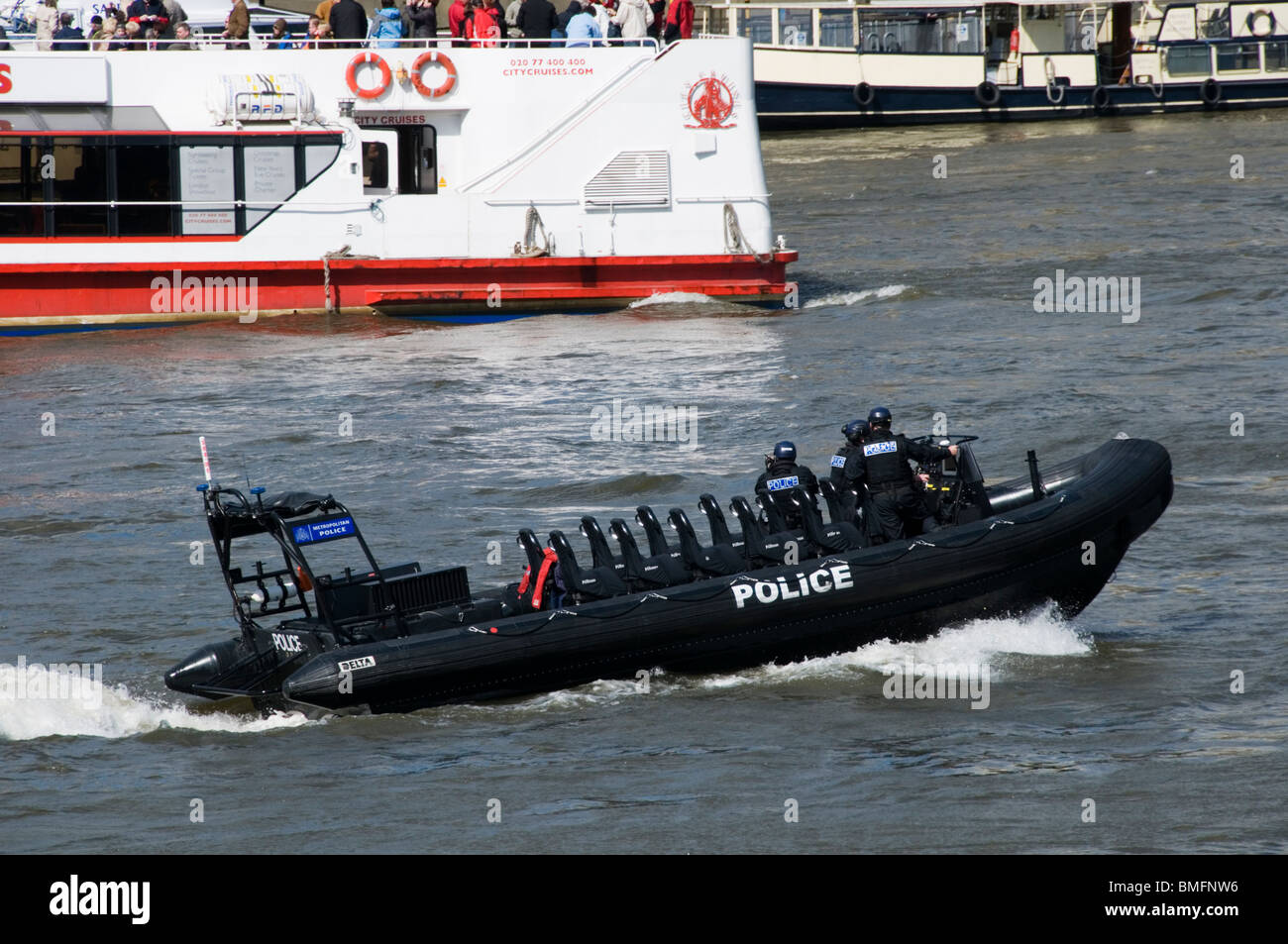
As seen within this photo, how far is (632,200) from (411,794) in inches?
599

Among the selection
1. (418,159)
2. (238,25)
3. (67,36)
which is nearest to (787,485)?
(418,159)

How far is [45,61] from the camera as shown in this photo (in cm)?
2323

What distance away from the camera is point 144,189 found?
76.9 ft

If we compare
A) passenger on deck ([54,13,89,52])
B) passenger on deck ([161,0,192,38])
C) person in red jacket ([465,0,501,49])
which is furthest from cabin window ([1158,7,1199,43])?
passenger on deck ([54,13,89,52])

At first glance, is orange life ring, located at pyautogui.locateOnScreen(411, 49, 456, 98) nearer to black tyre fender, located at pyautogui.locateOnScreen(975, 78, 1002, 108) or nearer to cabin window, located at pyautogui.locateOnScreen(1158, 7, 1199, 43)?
black tyre fender, located at pyautogui.locateOnScreen(975, 78, 1002, 108)

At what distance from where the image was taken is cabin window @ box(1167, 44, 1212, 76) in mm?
42000

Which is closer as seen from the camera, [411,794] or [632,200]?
[411,794]

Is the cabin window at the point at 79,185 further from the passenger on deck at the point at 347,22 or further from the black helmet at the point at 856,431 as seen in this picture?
the black helmet at the point at 856,431

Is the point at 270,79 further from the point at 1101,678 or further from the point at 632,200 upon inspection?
the point at 1101,678

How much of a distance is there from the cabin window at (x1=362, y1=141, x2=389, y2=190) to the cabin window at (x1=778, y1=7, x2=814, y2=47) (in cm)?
2089

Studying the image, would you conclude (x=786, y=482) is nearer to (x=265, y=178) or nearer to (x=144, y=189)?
(x=265, y=178)

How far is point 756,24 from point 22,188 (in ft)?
80.3
